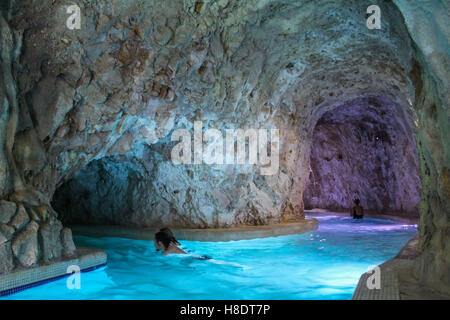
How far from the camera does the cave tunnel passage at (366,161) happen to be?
55.4ft

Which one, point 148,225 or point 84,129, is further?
point 148,225

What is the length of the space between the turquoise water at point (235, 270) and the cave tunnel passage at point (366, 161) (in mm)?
5907

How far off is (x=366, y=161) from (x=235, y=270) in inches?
568

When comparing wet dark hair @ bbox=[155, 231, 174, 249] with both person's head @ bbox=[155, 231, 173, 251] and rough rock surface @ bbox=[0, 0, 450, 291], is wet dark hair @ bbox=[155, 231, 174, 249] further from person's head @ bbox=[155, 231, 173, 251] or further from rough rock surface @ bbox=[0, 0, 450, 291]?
rough rock surface @ bbox=[0, 0, 450, 291]

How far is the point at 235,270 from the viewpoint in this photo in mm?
7547

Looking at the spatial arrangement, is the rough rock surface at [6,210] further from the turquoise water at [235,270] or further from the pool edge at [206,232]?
the pool edge at [206,232]

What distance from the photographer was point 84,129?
8.13m

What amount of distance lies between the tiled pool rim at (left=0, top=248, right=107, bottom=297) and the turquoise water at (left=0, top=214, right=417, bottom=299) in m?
0.09

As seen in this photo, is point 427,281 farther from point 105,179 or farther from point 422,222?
point 105,179

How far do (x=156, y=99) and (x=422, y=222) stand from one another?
19.0 ft

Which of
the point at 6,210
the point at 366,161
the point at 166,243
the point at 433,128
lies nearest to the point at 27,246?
the point at 6,210

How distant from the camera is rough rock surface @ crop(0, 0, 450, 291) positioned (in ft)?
18.6
